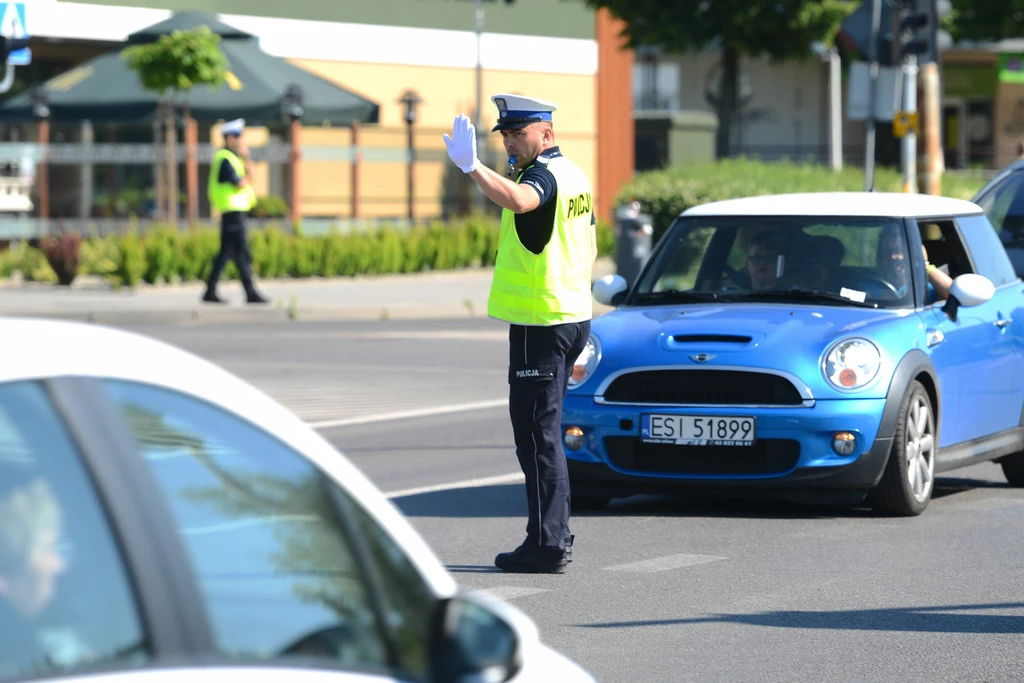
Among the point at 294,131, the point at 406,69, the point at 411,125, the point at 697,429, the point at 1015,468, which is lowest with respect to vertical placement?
the point at 1015,468

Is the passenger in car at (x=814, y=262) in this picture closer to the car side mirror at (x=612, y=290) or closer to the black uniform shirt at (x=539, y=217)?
the car side mirror at (x=612, y=290)

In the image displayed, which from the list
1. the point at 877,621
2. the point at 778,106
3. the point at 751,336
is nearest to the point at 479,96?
the point at 751,336

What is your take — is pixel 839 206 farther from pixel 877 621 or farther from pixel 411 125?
pixel 411 125

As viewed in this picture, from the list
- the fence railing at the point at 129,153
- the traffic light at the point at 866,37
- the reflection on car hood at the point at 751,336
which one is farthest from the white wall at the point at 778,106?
the reflection on car hood at the point at 751,336

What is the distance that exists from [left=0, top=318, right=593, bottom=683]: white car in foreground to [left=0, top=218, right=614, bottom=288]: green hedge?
2247 centimetres

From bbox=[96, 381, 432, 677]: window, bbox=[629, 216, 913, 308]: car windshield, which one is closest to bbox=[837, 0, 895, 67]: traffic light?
bbox=[629, 216, 913, 308]: car windshield

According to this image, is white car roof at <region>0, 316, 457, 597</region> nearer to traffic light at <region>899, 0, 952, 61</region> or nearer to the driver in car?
the driver in car

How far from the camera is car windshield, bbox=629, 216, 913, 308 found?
925 centimetres

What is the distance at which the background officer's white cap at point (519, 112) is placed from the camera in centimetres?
723

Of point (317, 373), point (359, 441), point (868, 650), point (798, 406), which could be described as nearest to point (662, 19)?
point (317, 373)

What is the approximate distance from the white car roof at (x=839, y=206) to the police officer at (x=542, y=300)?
7.67ft

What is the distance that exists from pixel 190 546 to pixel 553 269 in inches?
191

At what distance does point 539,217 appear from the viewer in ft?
24.0

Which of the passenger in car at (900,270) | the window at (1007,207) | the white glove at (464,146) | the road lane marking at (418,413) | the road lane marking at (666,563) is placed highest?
the white glove at (464,146)
